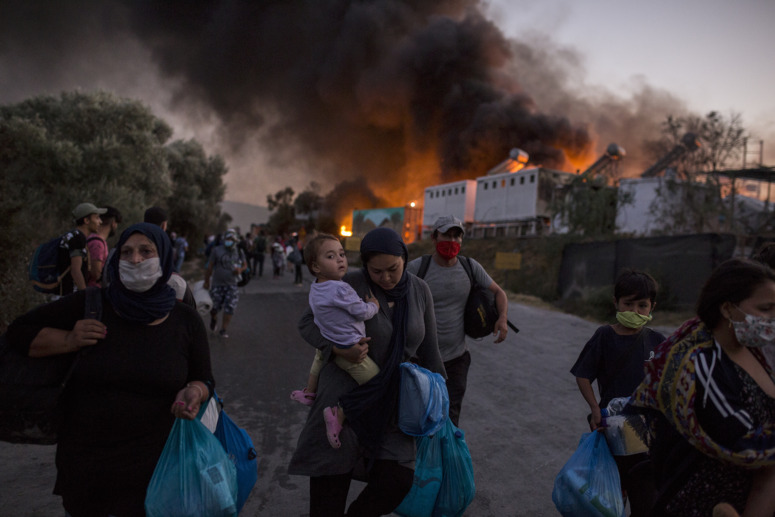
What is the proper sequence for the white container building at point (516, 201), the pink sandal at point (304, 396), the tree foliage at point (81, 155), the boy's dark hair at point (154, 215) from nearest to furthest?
the pink sandal at point (304, 396)
the boy's dark hair at point (154, 215)
the tree foliage at point (81, 155)
the white container building at point (516, 201)

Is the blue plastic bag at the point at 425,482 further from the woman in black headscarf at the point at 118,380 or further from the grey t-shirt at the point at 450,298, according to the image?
the grey t-shirt at the point at 450,298

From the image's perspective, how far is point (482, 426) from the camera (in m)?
5.14

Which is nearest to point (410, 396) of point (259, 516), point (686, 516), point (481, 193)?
point (686, 516)

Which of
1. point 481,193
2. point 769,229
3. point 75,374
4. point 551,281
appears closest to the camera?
point 75,374

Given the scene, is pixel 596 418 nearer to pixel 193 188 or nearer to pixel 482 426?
pixel 482 426

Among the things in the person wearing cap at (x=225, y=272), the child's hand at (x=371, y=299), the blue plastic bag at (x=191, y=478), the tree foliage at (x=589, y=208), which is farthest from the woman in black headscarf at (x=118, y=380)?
the tree foliage at (x=589, y=208)

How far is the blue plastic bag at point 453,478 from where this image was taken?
241 cm

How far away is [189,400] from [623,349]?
7.60 feet

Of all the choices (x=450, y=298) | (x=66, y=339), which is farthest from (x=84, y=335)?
(x=450, y=298)

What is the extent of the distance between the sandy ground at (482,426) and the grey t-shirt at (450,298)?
3.64ft

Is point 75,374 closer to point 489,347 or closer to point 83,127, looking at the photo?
point 489,347

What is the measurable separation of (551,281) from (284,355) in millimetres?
15195

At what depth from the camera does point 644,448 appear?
256 cm

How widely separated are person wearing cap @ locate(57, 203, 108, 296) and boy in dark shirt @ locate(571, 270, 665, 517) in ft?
13.9
